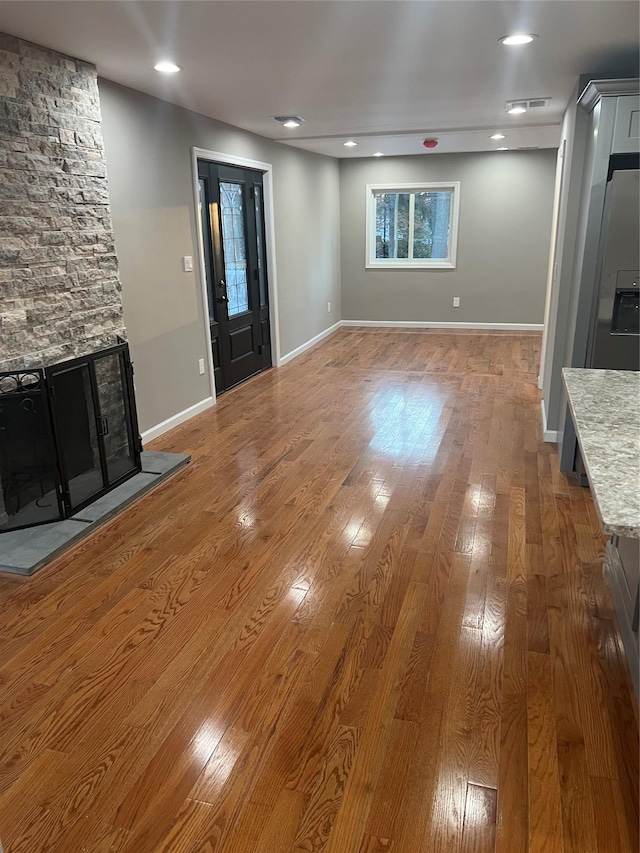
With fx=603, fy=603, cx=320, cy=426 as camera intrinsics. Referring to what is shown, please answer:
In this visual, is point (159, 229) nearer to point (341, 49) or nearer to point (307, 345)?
point (341, 49)

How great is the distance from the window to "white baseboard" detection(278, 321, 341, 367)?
1113 mm

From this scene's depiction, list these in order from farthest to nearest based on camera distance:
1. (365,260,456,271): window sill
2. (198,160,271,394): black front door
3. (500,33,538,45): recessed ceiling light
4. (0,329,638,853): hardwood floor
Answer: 1. (365,260,456,271): window sill
2. (198,160,271,394): black front door
3. (500,33,538,45): recessed ceiling light
4. (0,329,638,853): hardwood floor

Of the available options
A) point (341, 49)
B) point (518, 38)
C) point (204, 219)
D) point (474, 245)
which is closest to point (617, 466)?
point (518, 38)

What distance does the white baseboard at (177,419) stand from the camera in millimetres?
4450

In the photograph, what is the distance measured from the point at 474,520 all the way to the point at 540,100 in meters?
3.28

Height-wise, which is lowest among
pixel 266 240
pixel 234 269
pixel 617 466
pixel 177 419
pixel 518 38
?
pixel 177 419

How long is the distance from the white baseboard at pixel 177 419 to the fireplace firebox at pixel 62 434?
2.62 ft

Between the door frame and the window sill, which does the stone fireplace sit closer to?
the door frame

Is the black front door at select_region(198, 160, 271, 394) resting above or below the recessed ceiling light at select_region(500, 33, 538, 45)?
below

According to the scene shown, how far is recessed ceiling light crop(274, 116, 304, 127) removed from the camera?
194 inches

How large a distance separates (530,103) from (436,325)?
14.6ft

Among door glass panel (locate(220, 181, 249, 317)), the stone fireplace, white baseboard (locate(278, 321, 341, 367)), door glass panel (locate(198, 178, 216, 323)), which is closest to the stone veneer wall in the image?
the stone fireplace

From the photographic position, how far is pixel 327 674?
2.10 metres

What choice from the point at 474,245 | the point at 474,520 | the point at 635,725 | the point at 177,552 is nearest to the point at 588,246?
the point at 474,520
